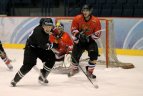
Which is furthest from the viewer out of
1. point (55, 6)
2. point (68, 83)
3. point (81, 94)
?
point (55, 6)

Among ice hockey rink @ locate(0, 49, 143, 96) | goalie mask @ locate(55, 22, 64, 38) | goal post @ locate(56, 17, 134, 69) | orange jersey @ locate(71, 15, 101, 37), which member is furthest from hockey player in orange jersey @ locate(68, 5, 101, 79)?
goal post @ locate(56, 17, 134, 69)

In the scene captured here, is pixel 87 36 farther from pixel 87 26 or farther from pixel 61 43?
pixel 61 43

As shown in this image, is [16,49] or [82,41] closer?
[82,41]

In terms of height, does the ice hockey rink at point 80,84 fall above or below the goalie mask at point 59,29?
below

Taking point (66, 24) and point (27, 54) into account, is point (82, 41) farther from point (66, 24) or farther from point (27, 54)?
point (66, 24)

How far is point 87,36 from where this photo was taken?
4582 mm

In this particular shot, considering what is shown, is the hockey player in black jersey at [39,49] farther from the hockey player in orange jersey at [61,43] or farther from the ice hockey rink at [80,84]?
the hockey player in orange jersey at [61,43]

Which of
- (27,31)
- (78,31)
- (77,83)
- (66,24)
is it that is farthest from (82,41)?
(27,31)

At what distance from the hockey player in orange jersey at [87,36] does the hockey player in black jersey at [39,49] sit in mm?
662

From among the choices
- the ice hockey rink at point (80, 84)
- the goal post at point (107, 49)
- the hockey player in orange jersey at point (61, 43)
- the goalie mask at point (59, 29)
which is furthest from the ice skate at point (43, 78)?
the goal post at point (107, 49)

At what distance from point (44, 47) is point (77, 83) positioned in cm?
76

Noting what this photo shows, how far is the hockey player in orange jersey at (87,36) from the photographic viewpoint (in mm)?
4586

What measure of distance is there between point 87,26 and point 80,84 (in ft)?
2.73

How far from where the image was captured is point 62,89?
13.2ft
